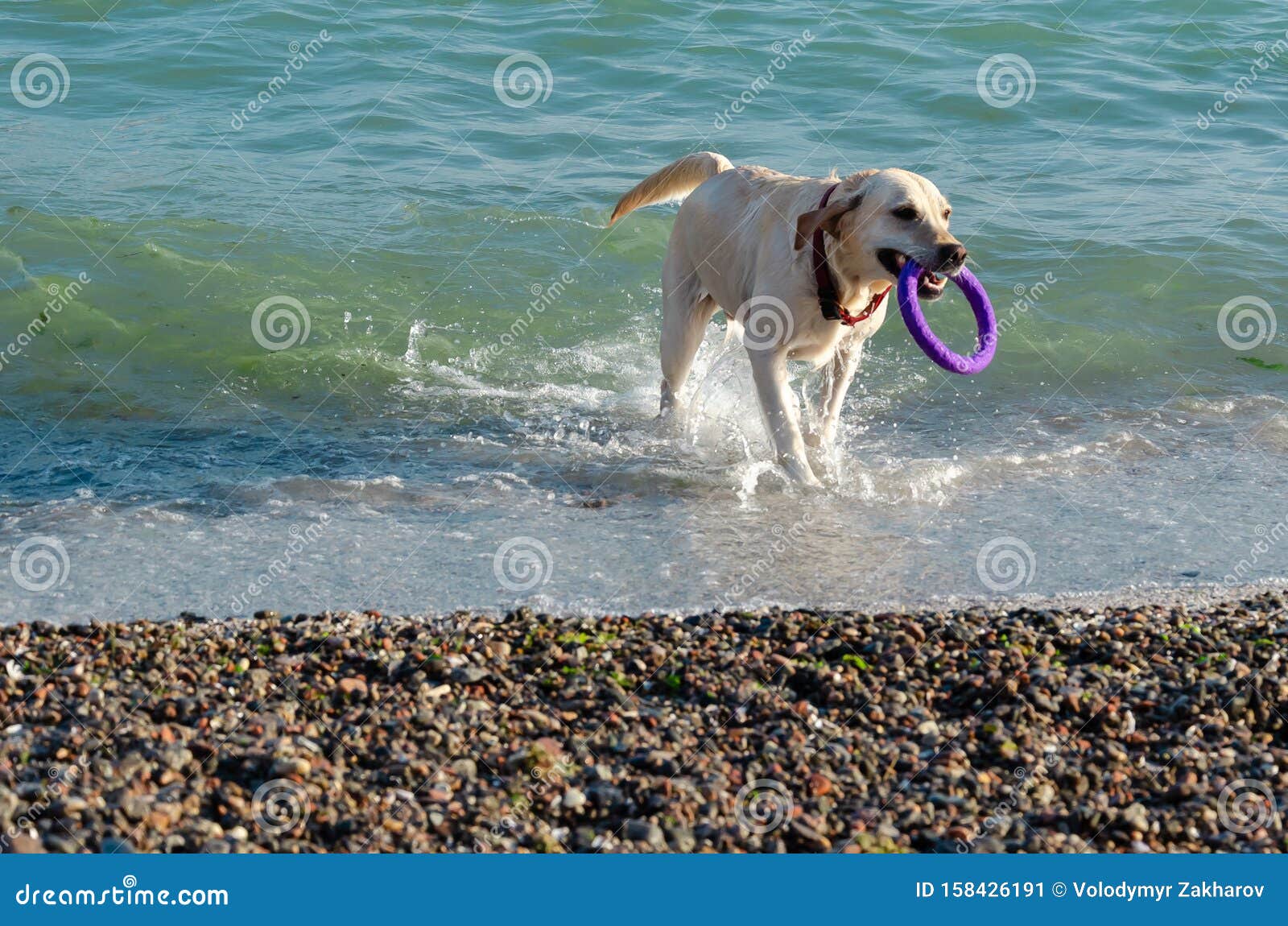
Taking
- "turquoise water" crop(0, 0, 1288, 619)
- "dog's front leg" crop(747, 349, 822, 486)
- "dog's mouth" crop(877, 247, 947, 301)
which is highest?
"dog's mouth" crop(877, 247, 947, 301)

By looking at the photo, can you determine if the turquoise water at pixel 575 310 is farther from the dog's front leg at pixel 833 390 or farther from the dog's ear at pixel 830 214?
the dog's ear at pixel 830 214

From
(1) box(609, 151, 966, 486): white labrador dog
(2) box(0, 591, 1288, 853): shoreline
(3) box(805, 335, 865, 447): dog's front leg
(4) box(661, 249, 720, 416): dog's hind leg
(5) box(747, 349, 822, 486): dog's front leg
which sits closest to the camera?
(2) box(0, 591, 1288, 853): shoreline

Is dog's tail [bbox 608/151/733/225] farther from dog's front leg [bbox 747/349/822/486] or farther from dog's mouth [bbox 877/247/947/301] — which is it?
dog's mouth [bbox 877/247/947/301]

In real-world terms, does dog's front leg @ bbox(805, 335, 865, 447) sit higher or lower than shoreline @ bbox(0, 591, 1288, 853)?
lower

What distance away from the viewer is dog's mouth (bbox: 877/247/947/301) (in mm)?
6613

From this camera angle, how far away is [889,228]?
21.5 ft

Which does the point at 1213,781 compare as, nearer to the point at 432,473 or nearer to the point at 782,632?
the point at 782,632

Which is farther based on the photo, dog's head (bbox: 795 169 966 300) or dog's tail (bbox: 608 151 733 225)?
dog's tail (bbox: 608 151 733 225)

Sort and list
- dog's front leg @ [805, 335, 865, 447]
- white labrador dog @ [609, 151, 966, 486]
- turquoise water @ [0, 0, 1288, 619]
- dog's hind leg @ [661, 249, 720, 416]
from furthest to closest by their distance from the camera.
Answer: dog's hind leg @ [661, 249, 720, 416]
dog's front leg @ [805, 335, 865, 447]
turquoise water @ [0, 0, 1288, 619]
white labrador dog @ [609, 151, 966, 486]

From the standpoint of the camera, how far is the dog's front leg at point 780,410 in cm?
731

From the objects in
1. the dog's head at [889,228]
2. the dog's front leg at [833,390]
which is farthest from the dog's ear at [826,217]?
the dog's front leg at [833,390]

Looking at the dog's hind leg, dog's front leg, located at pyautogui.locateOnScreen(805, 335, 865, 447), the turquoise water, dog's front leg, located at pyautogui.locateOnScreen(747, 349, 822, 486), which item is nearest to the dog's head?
dog's front leg, located at pyautogui.locateOnScreen(747, 349, 822, 486)

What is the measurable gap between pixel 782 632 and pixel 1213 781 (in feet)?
5.54

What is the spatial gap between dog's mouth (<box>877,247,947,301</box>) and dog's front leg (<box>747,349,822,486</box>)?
0.85 m
